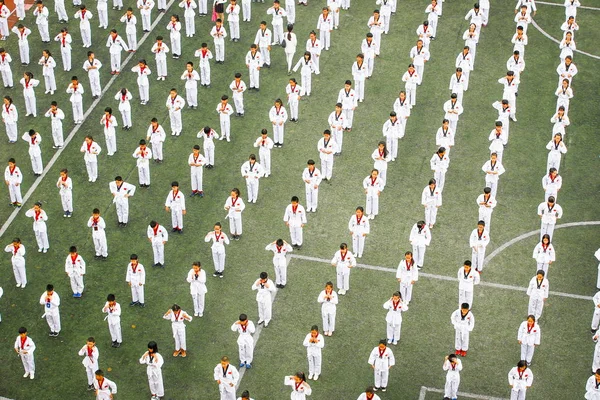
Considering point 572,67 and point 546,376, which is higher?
point 572,67

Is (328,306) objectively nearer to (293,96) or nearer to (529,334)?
(529,334)

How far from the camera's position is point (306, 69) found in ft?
111

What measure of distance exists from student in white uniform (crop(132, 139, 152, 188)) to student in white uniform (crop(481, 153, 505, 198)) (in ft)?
29.2

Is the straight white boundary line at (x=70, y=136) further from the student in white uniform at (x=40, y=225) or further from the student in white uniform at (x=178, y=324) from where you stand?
the student in white uniform at (x=178, y=324)

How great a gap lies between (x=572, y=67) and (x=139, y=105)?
12891mm

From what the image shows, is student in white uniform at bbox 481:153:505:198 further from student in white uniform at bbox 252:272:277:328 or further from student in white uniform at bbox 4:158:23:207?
student in white uniform at bbox 4:158:23:207

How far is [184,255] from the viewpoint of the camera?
2870cm

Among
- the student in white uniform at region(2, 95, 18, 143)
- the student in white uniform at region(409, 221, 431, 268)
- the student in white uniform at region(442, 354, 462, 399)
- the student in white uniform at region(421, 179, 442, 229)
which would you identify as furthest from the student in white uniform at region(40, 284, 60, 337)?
the student in white uniform at region(421, 179, 442, 229)

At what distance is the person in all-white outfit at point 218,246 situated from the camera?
2717 centimetres

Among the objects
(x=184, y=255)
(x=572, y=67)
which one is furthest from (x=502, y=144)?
(x=184, y=255)

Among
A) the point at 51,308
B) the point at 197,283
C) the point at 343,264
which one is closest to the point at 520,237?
the point at 343,264

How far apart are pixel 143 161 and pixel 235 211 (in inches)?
133

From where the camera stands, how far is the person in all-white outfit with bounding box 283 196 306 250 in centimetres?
2788

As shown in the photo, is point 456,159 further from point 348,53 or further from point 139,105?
point 139,105
